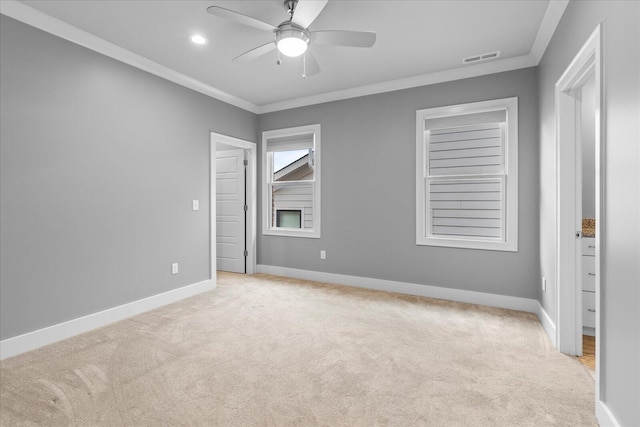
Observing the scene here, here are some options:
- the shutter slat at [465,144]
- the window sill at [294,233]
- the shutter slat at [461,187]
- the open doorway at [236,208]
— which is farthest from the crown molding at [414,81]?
the window sill at [294,233]

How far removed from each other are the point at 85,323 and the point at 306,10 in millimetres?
3292

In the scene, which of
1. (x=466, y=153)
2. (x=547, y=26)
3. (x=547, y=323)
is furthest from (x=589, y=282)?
(x=547, y=26)

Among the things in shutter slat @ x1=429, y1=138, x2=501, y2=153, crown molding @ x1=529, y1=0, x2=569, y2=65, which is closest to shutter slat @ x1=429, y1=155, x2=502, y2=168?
shutter slat @ x1=429, y1=138, x2=501, y2=153

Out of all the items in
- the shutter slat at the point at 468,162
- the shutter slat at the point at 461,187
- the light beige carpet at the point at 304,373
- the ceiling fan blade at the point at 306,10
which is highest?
the ceiling fan blade at the point at 306,10

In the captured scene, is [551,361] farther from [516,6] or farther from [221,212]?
[221,212]

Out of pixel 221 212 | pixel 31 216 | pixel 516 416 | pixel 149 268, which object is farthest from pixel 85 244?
pixel 516 416

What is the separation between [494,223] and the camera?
393 centimetres

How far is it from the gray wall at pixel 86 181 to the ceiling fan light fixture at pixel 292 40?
1.93m

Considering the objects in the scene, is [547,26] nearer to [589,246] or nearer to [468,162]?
[468,162]

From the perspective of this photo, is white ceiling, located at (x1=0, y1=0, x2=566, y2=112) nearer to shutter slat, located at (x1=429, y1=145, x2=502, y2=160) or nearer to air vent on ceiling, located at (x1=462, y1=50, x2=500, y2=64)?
air vent on ceiling, located at (x1=462, y1=50, x2=500, y2=64)

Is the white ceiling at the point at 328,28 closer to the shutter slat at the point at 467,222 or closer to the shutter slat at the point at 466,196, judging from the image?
the shutter slat at the point at 466,196

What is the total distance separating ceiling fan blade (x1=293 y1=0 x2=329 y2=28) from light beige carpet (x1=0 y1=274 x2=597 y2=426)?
2495mm

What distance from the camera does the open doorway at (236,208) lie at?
529 centimetres

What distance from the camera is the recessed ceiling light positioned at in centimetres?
298
